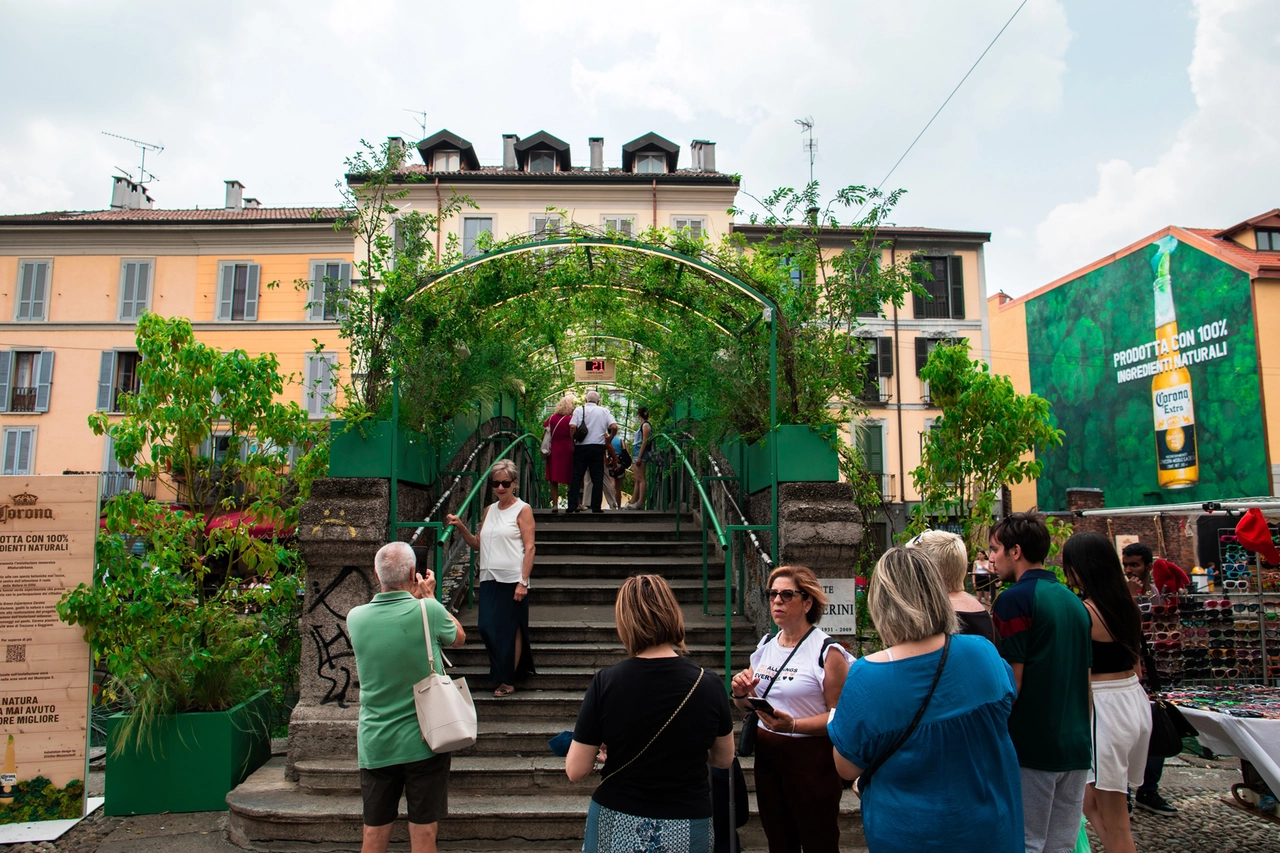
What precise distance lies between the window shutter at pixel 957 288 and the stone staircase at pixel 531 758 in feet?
79.0

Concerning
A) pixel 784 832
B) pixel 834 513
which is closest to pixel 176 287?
pixel 834 513

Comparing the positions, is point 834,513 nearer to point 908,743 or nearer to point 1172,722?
point 1172,722

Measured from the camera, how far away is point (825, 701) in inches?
138

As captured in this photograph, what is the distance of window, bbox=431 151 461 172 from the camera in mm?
28672

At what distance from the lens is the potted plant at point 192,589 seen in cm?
551

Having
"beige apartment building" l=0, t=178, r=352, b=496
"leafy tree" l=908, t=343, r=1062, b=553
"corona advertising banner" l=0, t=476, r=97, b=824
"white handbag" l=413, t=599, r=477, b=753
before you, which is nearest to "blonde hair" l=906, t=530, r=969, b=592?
"white handbag" l=413, t=599, r=477, b=753

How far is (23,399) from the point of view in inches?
1070

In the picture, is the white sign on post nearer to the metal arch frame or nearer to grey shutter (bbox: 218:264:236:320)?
the metal arch frame

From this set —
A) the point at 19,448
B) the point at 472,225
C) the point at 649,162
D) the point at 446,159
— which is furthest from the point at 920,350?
the point at 19,448

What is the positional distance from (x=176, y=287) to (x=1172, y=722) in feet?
94.3

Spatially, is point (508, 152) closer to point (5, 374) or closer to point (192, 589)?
point (5, 374)

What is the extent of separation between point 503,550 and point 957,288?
2703 centimetres

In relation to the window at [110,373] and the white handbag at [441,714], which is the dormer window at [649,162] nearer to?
the window at [110,373]

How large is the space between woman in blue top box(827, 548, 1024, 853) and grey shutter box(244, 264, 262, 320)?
91.8 ft
